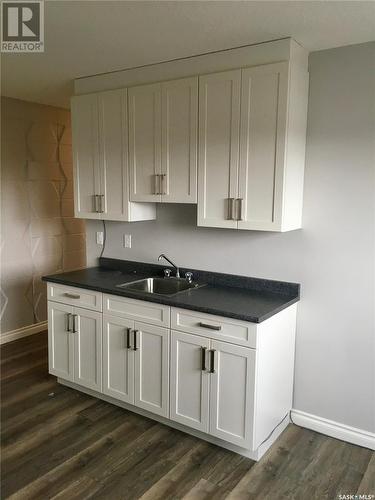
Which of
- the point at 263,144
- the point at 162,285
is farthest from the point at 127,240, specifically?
the point at 263,144

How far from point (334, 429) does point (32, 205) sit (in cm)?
343

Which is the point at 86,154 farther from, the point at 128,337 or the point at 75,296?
the point at 128,337

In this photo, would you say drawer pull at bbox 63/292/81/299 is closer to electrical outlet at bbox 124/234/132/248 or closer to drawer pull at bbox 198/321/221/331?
electrical outlet at bbox 124/234/132/248

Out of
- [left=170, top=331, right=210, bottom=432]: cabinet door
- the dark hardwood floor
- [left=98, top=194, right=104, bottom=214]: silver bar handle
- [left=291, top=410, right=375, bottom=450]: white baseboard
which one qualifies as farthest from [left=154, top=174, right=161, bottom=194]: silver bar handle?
[left=291, top=410, right=375, bottom=450]: white baseboard

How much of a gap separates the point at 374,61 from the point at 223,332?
1.78m

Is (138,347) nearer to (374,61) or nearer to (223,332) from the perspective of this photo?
(223,332)

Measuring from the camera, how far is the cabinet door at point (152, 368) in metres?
2.68

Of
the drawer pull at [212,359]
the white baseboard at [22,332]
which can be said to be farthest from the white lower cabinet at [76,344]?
the white baseboard at [22,332]

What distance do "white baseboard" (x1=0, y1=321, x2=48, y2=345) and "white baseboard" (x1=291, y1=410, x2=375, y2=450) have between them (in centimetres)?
287

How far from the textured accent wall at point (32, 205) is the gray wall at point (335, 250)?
95.4 inches

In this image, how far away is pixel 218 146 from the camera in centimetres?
268

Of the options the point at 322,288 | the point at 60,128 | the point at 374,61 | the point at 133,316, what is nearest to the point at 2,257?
the point at 60,128

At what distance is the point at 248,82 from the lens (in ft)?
8.27

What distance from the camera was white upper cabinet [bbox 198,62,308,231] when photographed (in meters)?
2.46
